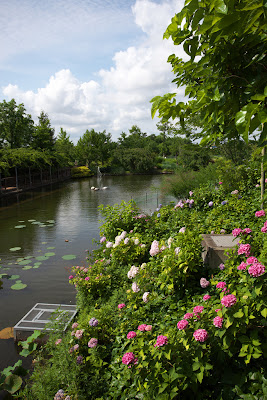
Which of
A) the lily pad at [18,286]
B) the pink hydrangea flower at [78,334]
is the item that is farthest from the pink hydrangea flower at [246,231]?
the lily pad at [18,286]

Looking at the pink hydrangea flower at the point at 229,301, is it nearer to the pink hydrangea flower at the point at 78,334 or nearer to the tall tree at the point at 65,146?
the pink hydrangea flower at the point at 78,334

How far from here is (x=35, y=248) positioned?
908cm

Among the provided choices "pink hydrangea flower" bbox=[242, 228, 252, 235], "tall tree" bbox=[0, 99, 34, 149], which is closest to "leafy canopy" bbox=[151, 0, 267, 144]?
"pink hydrangea flower" bbox=[242, 228, 252, 235]

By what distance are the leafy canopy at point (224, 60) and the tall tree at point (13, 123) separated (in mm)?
31039

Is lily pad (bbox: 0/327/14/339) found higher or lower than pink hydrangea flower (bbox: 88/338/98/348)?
lower

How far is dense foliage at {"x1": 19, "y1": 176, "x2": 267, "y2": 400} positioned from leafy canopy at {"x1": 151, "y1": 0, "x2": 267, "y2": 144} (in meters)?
1.11

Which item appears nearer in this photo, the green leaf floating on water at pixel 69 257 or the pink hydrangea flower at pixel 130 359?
the pink hydrangea flower at pixel 130 359

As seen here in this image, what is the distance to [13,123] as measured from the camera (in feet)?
103

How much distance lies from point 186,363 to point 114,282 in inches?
95.4

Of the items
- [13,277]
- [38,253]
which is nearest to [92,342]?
[13,277]

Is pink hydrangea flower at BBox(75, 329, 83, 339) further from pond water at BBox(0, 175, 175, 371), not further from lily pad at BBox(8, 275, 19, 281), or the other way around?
lily pad at BBox(8, 275, 19, 281)

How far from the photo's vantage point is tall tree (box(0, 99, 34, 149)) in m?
30.5

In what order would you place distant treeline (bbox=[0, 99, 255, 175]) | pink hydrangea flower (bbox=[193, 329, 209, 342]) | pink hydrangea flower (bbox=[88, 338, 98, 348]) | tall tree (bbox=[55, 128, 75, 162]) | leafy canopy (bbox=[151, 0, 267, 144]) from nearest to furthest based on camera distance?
leafy canopy (bbox=[151, 0, 267, 144]) → pink hydrangea flower (bbox=[193, 329, 209, 342]) → pink hydrangea flower (bbox=[88, 338, 98, 348]) → distant treeline (bbox=[0, 99, 255, 175]) → tall tree (bbox=[55, 128, 75, 162])

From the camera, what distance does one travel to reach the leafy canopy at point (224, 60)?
1204mm
